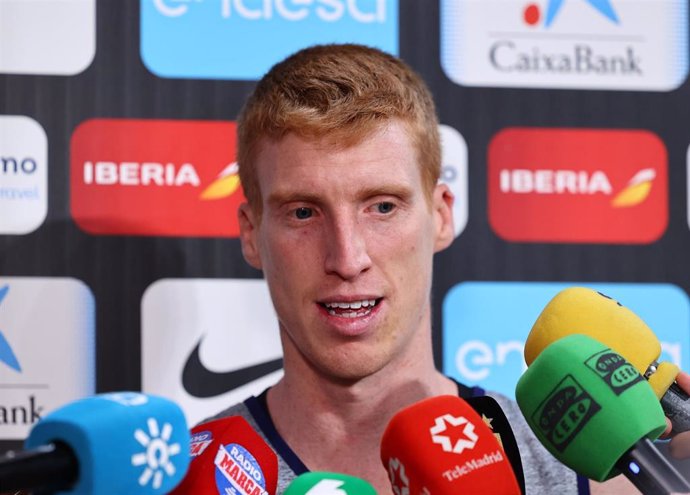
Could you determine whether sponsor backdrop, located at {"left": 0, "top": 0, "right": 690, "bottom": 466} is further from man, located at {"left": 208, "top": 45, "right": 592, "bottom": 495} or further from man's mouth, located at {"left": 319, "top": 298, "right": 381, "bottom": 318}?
man's mouth, located at {"left": 319, "top": 298, "right": 381, "bottom": 318}

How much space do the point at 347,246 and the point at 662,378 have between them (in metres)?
0.52

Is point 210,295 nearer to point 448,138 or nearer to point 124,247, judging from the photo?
point 124,247

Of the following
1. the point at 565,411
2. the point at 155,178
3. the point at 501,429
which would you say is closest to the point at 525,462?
the point at 501,429

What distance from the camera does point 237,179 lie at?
6.73 feet

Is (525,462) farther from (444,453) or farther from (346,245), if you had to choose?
(444,453)

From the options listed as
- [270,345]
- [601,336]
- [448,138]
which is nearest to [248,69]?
[448,138]

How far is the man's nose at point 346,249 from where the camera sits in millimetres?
1563

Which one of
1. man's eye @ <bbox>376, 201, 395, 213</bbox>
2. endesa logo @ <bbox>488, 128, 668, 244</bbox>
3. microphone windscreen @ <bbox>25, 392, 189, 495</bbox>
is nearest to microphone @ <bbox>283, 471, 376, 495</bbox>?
microphone windscreen @ <bbox>25, 392, 189, 495</bbox>

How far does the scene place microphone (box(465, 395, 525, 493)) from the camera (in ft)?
4.14

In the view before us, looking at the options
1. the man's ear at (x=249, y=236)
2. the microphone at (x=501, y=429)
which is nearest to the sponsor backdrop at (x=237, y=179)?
the man's ear at (x=249, y=236)

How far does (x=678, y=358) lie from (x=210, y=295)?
98 cm

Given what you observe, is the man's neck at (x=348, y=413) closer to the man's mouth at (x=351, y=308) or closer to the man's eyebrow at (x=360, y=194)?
the man's mouth at (x=351, y=308)

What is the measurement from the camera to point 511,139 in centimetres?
213

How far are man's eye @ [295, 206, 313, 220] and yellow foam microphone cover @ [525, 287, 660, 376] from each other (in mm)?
449
